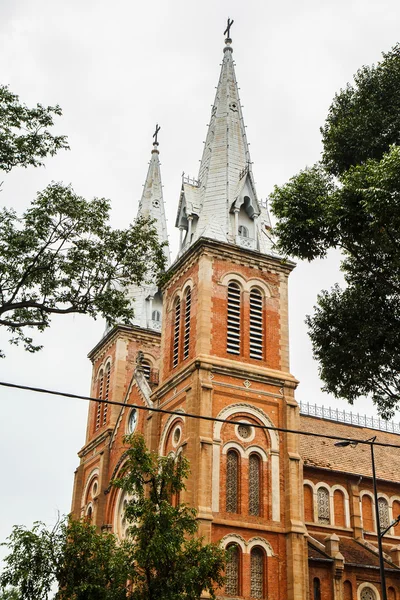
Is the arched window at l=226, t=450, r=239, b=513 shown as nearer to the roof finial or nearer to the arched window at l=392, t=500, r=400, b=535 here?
the arched window at l=392, t=500, r=400, b=535

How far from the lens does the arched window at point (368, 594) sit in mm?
33844

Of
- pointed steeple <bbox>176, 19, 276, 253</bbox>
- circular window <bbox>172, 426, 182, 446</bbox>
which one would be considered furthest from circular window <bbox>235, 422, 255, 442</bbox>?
pointed steeple <bbox>176, 19, 276, 253</bbox>

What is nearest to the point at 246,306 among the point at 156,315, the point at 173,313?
the point at 173,313

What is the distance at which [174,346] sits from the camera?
3775cm

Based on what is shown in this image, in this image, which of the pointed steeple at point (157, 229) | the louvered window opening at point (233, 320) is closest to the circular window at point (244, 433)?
the louvered window opening at point (233, 320)

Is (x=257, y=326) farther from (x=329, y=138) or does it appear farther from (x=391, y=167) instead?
(x=391, y=167)

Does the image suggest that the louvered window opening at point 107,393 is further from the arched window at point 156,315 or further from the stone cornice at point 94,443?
the arched window at point 156,315

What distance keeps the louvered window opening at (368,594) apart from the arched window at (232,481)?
297 inches

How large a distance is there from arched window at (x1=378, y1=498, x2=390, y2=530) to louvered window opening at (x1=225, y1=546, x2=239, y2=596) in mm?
11949

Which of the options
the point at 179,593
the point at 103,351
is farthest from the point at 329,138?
the point at 103,351

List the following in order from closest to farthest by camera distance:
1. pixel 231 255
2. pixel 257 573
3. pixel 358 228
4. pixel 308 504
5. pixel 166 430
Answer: pixel 358 228, pixel 257 573, pixel 166 430, pixel 231 255, pixel 308 504

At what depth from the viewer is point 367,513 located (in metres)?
39.3

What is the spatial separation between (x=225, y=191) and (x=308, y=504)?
16.1 m

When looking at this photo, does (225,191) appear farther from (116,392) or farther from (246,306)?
(116,392)
